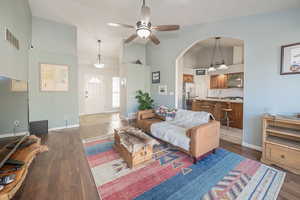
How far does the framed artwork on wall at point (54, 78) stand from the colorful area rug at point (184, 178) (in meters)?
2.76

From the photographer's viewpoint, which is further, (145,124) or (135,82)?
(135,82)

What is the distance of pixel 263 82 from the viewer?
2.82 m

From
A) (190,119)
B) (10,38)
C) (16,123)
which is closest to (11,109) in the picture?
(16,123)

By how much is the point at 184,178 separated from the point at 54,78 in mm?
4610

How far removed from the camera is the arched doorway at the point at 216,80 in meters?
4.59

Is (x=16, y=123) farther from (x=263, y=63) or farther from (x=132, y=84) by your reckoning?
(x=263, y=63)

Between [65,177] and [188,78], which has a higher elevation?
[188,78]

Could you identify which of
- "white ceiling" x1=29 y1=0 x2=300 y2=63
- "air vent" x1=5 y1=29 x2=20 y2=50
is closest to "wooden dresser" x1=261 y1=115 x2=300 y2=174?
"white ceiling" x1=29 y1=0 x2=300 y2=63

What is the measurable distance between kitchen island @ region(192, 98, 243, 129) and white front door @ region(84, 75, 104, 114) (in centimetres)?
533

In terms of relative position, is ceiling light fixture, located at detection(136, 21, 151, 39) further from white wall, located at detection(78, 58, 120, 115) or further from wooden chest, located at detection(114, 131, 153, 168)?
white wall, located at detection(78, 58, 120, 115)

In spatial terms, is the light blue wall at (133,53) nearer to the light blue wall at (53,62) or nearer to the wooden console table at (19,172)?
the light blue wall at (53,62)

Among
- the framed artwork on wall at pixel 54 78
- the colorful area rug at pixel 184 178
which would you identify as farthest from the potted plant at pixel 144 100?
the colorful area rug at pixel 184 178

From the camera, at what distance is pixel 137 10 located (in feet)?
10.7

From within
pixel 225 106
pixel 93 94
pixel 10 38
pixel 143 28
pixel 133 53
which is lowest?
pixel 225 106
